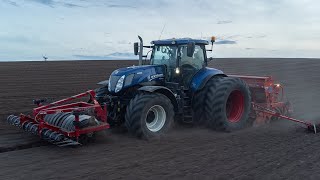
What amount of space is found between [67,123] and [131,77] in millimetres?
1705

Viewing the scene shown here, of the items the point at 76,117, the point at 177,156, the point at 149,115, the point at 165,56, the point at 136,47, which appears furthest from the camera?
the point at 136,47

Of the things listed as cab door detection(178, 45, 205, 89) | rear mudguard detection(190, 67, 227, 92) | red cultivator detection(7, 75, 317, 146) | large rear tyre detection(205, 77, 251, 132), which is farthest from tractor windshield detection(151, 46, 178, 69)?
red cultivator detection(7, 75, 317, 146)

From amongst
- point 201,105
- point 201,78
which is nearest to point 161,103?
point 201,105

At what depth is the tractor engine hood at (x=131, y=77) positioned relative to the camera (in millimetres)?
8438

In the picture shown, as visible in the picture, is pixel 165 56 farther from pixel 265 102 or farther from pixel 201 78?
pixel 265 102

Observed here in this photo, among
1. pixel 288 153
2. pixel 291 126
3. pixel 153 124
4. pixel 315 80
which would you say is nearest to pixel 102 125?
pixel 153 124

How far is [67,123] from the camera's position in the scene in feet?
24.4

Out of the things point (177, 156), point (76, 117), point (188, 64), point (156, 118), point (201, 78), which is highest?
point (188, 64)

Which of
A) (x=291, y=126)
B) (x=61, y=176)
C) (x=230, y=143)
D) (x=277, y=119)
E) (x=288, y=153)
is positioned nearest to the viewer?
(x=61, y=176)

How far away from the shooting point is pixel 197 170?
616 centimetres

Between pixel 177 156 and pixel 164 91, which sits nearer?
pixel 177 156

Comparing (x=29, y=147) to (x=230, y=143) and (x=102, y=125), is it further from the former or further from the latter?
(x=230, y=143)

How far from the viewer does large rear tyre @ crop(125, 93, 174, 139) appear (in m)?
7.71

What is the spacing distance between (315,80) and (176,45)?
48.9ft
